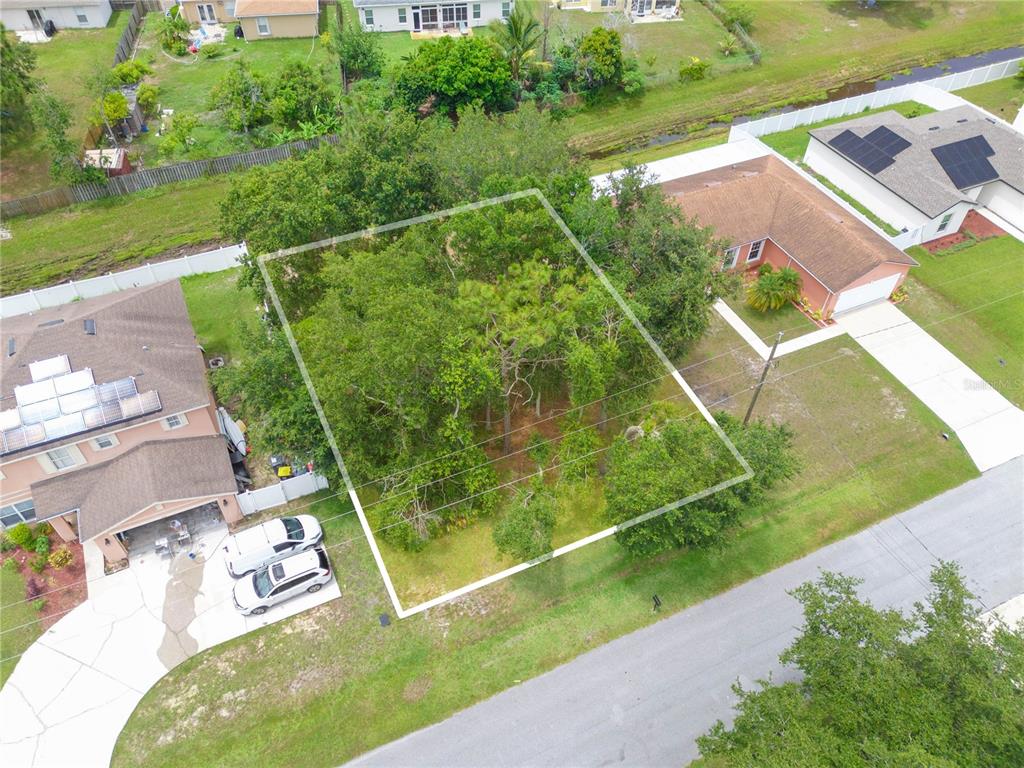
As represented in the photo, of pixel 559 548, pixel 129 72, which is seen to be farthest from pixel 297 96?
pixel 559 548

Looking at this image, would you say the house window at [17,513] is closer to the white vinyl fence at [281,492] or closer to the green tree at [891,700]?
the white vinyl fence at [281,492]

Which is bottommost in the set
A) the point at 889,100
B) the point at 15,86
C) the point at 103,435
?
the point at 103,435

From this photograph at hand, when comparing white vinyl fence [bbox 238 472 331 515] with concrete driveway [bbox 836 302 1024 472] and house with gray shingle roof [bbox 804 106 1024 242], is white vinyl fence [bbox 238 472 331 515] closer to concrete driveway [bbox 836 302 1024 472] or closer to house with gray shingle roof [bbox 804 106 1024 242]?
concrete driveway [bbox 836 302 1024 472]

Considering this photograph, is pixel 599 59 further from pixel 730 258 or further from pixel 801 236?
pixel 801 236

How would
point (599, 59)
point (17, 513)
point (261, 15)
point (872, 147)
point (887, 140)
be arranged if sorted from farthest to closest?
1. point (261, 15)
2. point (599, 59)
3. point (872, 147)
4. point (887, 140)
5. point (17, 513)

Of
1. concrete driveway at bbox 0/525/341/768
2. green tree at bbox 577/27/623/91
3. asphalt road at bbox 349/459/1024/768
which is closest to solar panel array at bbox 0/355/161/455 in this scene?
concrete driveway at bbox 0/525/341/768

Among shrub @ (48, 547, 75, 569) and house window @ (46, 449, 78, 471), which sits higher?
house window @ (46, 449, 78, 471)

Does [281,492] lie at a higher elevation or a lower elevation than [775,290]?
lower

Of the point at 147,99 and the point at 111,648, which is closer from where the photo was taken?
the point at 111,648
